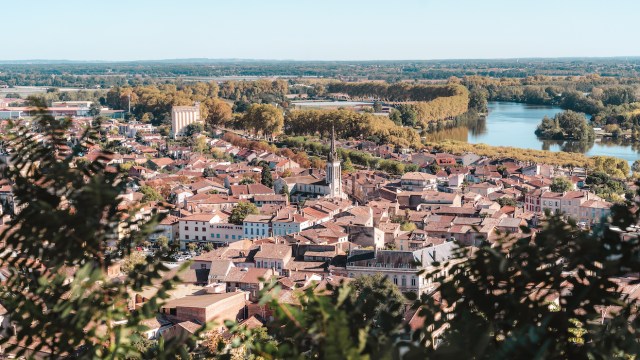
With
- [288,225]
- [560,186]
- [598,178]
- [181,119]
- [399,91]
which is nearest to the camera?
[288,225]

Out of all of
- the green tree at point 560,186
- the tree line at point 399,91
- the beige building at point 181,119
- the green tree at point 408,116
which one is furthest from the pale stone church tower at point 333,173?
the tree line at point 399,91

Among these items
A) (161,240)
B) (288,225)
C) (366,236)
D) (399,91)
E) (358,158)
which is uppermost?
(399,91)

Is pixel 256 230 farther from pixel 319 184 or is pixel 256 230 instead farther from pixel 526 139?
pixel 526 139

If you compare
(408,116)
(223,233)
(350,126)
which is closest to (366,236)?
(223,233)

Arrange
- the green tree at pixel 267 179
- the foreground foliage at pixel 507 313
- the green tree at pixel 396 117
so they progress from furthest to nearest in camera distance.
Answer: the green tree at pixel 396 117, the green tree at pixel 267 179, the foreground foliage at pixel 507 313

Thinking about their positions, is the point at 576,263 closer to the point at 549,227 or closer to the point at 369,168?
the point at 549,227

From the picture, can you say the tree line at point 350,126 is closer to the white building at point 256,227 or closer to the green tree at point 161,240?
the white building at point 256,227

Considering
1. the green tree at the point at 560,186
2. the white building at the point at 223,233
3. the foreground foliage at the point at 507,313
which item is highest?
the foreground foliage at the point at 507,313

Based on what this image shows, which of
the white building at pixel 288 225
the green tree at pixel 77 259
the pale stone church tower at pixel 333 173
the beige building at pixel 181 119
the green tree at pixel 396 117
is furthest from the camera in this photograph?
the green tree at pixel 396 117

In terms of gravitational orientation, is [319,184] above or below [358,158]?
above
